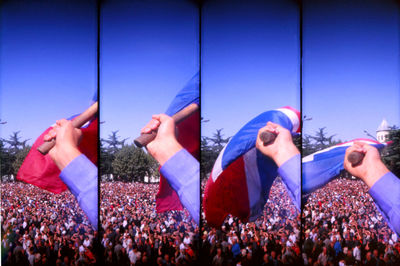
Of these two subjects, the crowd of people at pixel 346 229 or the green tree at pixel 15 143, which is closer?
the crowd of people at pixel 346 229

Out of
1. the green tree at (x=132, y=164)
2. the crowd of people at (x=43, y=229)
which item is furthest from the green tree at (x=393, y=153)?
the crowd of people at (x=43, y=229)

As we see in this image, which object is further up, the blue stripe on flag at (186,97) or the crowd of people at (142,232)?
the blue stripe on flag at (186,97)

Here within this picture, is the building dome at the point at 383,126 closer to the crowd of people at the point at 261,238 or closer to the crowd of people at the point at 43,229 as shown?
the crowd of people at the point at 261,238

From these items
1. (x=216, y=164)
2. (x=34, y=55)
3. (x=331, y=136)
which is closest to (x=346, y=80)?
(x=331, y=136)

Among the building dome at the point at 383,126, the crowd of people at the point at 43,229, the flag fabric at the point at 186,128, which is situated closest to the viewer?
the crowd of people at the point at 43,229

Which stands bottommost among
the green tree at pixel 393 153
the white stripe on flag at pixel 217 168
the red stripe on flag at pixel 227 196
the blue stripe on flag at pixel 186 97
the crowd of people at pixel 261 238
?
the crowd of people at pixel 261 238

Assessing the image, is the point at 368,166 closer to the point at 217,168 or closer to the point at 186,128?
the point at 217,168
